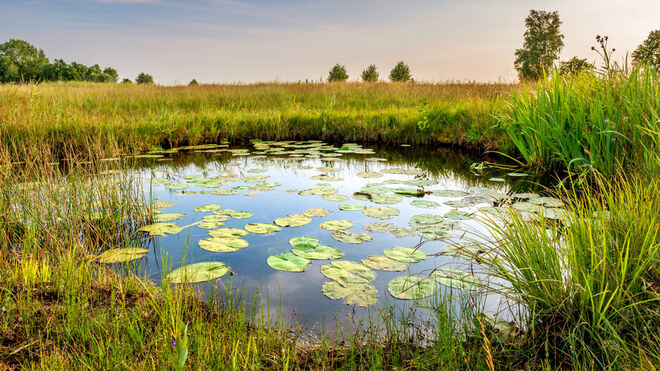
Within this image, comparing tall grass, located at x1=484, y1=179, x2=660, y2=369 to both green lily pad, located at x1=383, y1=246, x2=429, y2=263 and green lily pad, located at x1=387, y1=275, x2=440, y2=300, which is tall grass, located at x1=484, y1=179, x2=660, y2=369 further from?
green lily pad, located at x1=383, y1=246, x2=429, y2=263

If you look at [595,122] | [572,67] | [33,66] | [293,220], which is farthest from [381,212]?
[33,66]

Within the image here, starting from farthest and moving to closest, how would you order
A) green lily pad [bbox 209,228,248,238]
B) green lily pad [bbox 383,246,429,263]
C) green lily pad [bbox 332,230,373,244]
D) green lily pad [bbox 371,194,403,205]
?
green lily pad [bbox 371,194,403,205]
green lily pad [bbox 209,228,248,238]
green lily pad [bbox 332,230,373,244]
green lily pad [bbox 383,246,429,263]

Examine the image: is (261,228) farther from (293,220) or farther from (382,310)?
(382,310)

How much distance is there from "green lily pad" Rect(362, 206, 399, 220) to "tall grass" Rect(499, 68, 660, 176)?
1.53 m

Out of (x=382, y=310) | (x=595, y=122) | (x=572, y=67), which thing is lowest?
(x=382, y=310)

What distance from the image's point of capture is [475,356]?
174cm

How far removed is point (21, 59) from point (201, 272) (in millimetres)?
67395

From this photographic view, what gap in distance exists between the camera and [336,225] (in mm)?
3449

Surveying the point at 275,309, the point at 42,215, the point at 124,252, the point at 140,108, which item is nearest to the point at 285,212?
the point at 124,252

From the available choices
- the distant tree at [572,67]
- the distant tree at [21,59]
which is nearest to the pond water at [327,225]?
the distant tree at [572,67]

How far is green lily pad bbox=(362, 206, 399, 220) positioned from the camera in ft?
12.0

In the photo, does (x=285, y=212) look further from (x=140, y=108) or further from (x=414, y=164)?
(x=140, y=108)

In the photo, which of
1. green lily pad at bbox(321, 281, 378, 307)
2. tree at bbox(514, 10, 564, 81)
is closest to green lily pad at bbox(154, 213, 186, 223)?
green lily pad at bbox(321, 281, 378, 307)

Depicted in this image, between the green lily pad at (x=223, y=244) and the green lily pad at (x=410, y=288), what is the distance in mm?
1242
